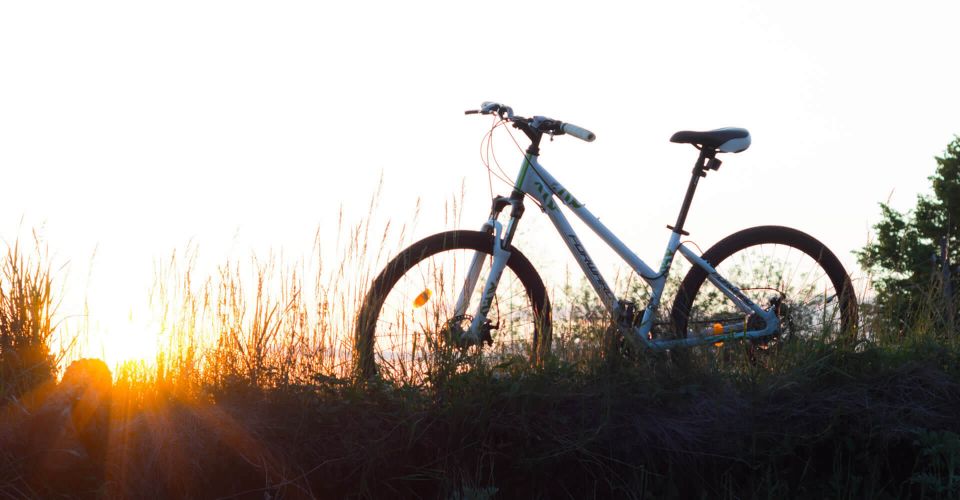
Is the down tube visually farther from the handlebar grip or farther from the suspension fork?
the handlebar grip

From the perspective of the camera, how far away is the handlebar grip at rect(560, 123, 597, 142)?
14.9 feet

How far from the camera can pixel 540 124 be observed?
461 cm

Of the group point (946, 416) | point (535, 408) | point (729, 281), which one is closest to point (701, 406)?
point (535, 408)

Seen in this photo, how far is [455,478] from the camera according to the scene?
344 centimetres

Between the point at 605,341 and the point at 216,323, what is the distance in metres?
1.87

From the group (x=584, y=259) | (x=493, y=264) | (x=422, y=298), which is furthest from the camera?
(x=584, y=259)

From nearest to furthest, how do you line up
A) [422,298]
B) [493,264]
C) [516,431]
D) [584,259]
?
[516,431] → [422,298] → [493,264] → [584,259]

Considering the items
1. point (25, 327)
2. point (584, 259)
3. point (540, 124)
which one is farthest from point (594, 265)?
point (25, 327)

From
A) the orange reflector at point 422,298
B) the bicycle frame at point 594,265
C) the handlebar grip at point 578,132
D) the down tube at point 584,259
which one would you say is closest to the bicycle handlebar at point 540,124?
the handlebar grip at point 578,132

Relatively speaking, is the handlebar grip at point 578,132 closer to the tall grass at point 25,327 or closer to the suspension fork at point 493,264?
the suspension fork at point 493,264

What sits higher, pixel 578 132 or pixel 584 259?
pixel 578 132

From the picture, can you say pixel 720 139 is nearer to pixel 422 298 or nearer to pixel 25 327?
pixel 422 298

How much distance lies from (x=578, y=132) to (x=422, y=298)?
1.13m

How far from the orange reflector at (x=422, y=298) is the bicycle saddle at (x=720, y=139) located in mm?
1524
